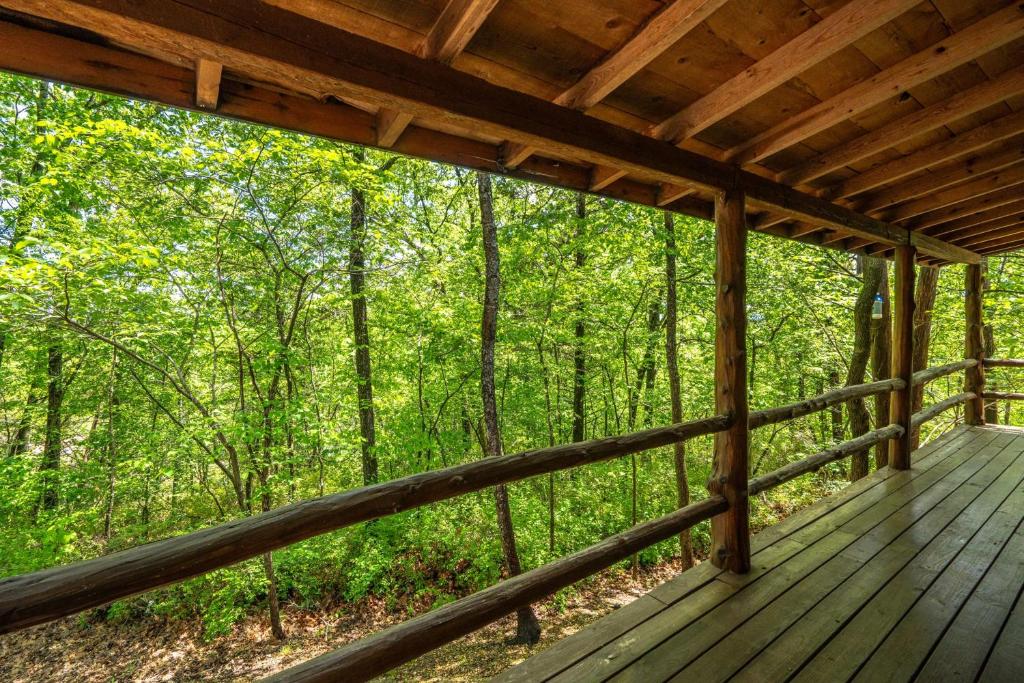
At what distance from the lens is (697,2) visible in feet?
3.83

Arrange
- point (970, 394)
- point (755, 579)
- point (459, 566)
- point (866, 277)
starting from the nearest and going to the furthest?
point (755, 579) < point (970, 394) < point (866, 277) < point (459, 566)

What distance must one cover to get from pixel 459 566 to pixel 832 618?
6.84m

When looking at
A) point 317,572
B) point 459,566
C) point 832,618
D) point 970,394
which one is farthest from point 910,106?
point 317,572

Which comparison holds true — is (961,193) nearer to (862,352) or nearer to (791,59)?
(791,59)

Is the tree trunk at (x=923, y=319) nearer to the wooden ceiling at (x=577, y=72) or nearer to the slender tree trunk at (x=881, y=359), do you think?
the slender tree trunk at (x=881, y=359)

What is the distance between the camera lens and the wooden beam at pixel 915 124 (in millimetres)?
1692

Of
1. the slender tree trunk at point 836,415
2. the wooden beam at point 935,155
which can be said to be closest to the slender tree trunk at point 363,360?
the wooden beam at point 935,155

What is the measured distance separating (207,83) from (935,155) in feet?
11.1

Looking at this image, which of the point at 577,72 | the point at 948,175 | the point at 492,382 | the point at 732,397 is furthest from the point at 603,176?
the point at 492,382

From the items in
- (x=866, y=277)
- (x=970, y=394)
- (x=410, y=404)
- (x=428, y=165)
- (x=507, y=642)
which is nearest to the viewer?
(x=970, y=394)

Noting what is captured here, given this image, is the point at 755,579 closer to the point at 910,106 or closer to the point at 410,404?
the point at 910,106

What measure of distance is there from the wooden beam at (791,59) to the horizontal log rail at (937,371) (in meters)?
4.13

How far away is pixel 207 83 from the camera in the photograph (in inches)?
48.8

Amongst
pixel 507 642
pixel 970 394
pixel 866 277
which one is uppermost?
pixel 866 277
